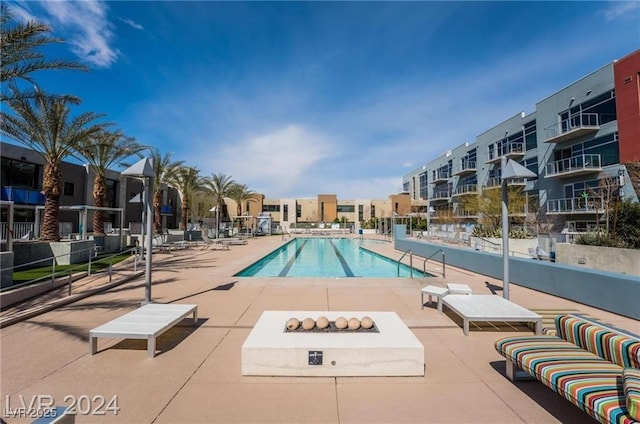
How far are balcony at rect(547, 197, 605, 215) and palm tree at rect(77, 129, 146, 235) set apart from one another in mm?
28273

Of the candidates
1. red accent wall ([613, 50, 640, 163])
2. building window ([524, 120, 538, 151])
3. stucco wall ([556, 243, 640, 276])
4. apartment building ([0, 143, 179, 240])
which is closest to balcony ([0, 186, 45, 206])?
apartment building ([0, 143, 179, 240])

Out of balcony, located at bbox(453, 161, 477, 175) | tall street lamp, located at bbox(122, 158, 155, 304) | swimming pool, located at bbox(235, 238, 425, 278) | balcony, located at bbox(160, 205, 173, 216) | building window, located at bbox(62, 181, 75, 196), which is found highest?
balcony, located at bbox(453, 161, 477, 175)

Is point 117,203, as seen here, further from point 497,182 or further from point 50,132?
point 497,182

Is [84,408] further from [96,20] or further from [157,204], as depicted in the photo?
[157,204]

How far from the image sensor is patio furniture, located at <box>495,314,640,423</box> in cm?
208

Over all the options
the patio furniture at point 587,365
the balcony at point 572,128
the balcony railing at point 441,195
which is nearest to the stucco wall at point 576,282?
the patio furniture at point 587,365

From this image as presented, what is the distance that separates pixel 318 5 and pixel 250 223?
40.2 metres

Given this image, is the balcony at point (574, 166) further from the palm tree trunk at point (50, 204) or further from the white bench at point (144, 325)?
the palm tree trunk at point (50, 204)

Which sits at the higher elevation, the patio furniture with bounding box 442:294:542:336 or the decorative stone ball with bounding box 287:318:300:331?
the decorative stone ball with bounding box 287:318:300:331

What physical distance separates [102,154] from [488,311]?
20.7 metres

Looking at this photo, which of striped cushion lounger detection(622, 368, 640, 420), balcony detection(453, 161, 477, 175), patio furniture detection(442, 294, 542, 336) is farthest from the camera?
balcony detection(453, 161, 477, 175)

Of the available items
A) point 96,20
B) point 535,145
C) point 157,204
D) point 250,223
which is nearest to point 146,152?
point 157,204

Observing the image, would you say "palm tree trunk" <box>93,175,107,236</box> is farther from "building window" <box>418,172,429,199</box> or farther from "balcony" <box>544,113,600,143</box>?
"building window" <box>418,172,429,199</box>

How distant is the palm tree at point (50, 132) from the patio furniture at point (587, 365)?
1570 centimetres
